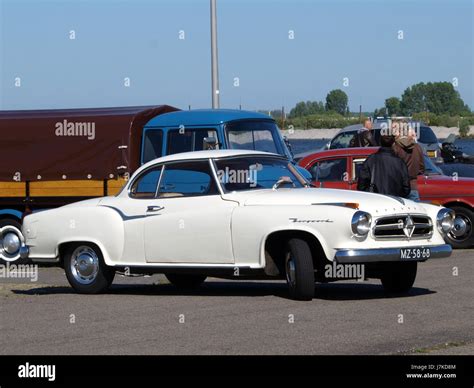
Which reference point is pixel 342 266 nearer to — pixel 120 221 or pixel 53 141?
pixel 120 221

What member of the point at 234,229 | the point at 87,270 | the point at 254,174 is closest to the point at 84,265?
the point at 87,270

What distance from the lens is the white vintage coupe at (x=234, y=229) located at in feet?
38.1

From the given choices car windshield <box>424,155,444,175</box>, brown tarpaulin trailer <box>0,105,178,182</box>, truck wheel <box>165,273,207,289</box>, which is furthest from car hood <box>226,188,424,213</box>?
car windshield <box>424,155,444,175</box>

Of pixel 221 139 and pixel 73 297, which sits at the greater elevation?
pixel 221 139

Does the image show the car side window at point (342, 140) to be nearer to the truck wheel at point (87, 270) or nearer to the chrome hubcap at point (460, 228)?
the chrome hubcap at point (460, 228)

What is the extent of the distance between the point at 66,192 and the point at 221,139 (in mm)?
2763

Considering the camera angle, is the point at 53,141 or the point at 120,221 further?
the point at 53,141

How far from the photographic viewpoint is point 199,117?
19.2m

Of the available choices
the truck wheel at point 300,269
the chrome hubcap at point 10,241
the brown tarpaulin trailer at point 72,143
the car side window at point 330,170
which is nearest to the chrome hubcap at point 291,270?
the truck wheel at point 300,269

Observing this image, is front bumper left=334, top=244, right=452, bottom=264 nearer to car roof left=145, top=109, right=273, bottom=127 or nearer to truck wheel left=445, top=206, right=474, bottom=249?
truck wheel left=445, top=206, right=474, bottom=249

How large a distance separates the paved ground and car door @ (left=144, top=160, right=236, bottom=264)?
1.65 feet
